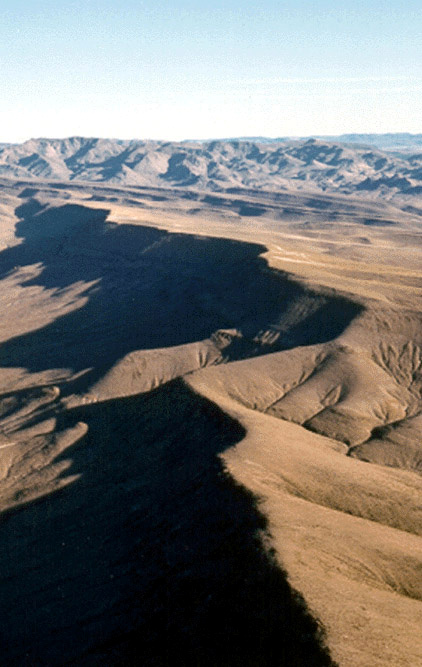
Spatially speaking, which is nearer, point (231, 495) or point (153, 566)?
point (153, 566)

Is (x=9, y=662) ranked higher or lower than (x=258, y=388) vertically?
lower

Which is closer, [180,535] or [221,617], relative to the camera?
[221,617]

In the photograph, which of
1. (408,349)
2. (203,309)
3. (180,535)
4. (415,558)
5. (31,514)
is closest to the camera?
(415,558)

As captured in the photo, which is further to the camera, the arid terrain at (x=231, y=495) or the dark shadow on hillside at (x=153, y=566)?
the arid terrain at (x=231, y=495)

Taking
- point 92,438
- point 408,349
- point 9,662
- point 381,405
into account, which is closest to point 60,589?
point 9,662

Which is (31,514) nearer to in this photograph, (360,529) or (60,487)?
(60,487)

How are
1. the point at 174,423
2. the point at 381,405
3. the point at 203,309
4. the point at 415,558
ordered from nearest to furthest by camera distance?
the point at 415,558
the point at 174,423
the point at 381,405
the point at 203,309

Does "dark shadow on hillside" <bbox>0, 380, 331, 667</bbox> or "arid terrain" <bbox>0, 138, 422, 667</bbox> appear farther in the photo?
"arid terrain" <bbox>0, 138, 422, 667</bbox>
